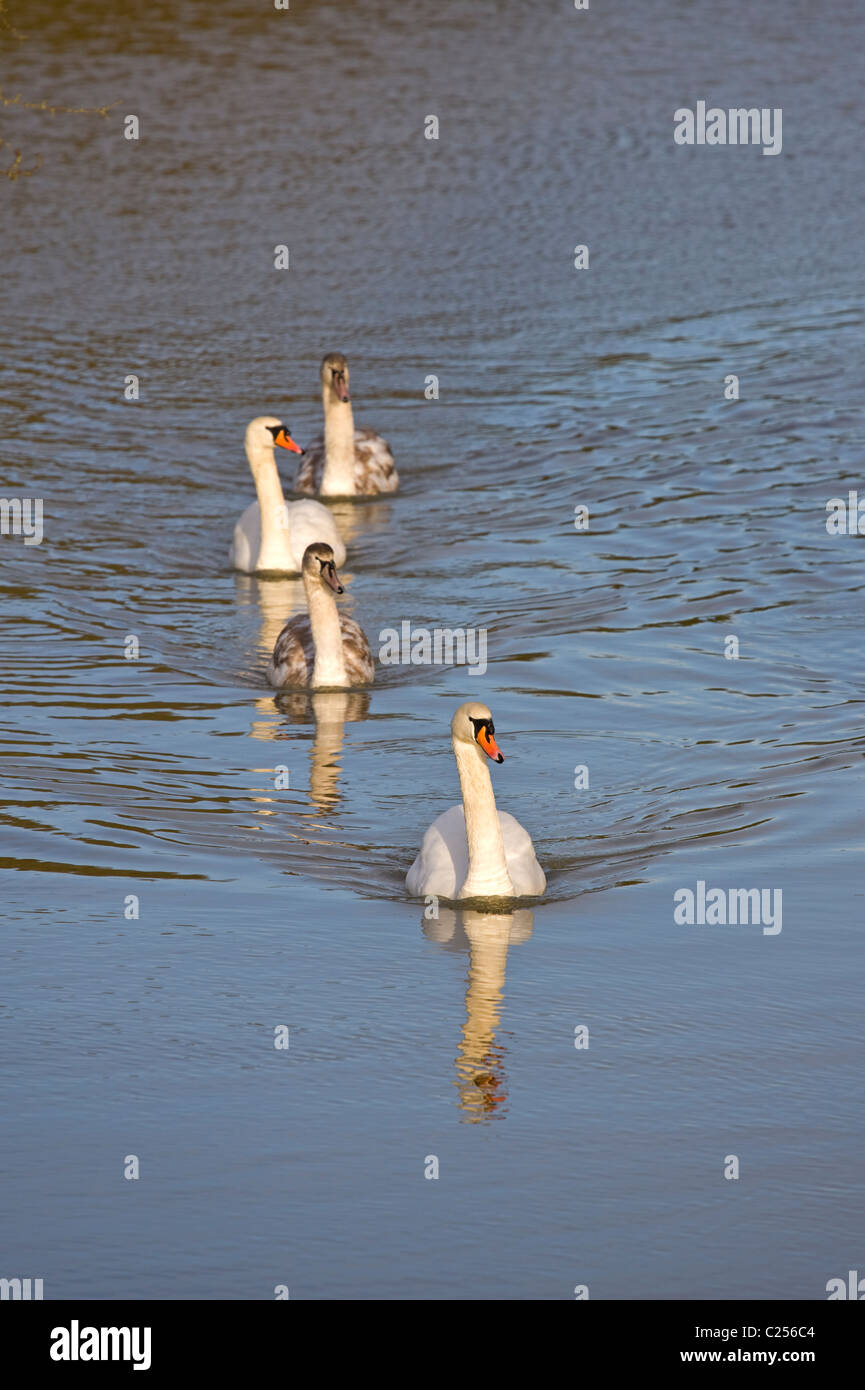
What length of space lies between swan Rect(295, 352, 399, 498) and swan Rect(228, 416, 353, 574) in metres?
1.78

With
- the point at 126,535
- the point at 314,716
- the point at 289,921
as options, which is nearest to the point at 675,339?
the point at 126,535

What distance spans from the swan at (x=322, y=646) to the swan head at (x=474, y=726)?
3.85 metres

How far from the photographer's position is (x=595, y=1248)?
8.02 metres

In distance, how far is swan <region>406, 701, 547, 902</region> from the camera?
36.9ft

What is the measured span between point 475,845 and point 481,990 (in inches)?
42.5

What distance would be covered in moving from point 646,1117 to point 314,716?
21.2 feet

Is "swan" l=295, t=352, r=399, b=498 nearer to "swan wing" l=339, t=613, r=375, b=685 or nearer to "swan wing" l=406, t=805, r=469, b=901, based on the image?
"swan wing" l=339, t=613, r=375, b=685

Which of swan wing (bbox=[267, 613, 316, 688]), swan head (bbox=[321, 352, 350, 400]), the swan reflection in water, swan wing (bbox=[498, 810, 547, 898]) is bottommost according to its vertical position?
the swan reflection in water

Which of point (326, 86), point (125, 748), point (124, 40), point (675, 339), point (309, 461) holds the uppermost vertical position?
point (124, 40)

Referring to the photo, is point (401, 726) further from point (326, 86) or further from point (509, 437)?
point (326, 86)

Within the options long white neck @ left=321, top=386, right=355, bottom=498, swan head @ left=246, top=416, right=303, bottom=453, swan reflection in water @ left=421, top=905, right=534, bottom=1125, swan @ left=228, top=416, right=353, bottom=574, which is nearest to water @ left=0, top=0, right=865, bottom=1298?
swan reflection in water @ left=421, top=905, right=534, bottom=1125

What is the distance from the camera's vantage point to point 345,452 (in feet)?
70.0

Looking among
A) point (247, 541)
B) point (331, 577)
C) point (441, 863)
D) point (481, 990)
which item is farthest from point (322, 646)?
point (481, 990)

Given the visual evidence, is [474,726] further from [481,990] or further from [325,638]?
[325,638]
